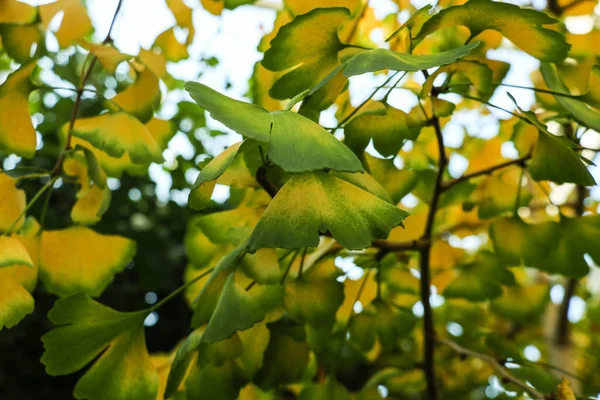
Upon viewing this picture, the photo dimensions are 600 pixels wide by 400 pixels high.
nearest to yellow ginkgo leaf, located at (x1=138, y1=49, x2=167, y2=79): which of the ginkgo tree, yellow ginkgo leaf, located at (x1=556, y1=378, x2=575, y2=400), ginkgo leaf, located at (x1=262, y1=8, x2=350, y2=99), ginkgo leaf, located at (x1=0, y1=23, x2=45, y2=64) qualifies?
the ginkgo tree

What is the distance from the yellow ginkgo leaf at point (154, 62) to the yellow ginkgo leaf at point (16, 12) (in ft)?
0.38

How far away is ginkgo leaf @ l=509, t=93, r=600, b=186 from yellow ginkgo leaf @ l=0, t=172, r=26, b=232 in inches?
16.4

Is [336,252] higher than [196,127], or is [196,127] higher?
[336,252]

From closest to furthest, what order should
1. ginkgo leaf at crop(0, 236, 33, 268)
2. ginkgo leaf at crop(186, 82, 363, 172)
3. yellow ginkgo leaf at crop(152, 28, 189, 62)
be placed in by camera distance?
ginkgo leaf at crop(186, 82, 363, 172) < ginkgo leaf at crop(0, 236, 33, 268) < yellow ginkgo leaf at crop(152, 28, 189, 62)

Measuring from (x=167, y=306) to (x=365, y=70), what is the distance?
5.47 feet

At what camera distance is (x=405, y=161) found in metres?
0.88

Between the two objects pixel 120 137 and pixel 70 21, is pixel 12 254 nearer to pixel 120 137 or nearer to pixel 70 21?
pixel 120 137

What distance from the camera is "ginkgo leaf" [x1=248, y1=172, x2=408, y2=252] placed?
13.1 inches

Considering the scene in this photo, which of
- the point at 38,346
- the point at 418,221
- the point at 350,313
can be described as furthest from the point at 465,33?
the point at 38,346

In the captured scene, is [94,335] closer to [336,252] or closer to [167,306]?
[336,252]

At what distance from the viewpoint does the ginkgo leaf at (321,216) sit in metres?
0.33

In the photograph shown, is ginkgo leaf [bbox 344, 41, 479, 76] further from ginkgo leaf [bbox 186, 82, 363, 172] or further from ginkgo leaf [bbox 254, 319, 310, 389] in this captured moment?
ginkgo leaf [bbox 254, 319, 310, 389]

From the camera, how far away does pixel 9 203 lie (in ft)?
1.69

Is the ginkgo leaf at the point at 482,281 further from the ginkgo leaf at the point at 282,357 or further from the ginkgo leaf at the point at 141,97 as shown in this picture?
the ginkgo leaf at the point at 141,97
